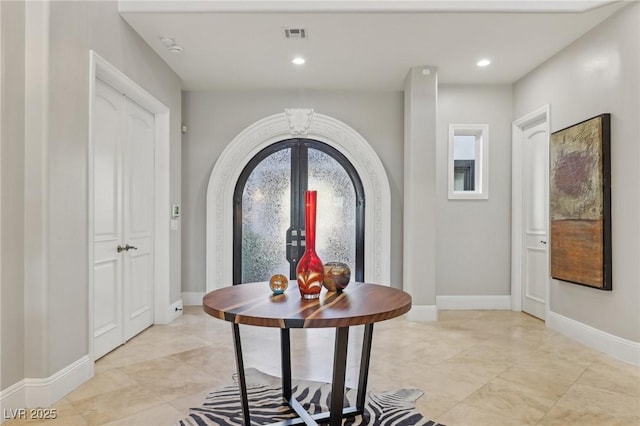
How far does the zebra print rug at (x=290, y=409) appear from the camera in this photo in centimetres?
230

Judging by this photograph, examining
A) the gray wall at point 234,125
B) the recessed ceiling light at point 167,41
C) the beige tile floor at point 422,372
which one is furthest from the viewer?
the gray wall at point 234,125

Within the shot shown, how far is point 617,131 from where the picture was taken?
3.47 meters

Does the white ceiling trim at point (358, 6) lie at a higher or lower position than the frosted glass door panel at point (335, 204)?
higher

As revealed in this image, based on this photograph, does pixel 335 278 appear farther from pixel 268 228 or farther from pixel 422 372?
pixel 268 228

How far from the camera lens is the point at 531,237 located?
4961 mm

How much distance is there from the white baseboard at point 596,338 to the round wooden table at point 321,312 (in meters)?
2.38

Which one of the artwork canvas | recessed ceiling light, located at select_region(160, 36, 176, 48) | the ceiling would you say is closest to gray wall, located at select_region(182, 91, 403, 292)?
the ceiling

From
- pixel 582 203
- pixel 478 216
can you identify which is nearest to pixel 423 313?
pixel 478 216

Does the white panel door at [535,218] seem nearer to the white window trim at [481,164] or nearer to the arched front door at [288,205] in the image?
the white window trim at [481,164]

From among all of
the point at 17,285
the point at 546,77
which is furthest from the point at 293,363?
the point at 546,77

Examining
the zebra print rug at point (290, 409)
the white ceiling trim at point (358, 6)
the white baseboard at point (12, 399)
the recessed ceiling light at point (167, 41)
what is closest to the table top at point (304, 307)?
the zebra print rug at point (290, 409)

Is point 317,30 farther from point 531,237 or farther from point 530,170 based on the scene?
point 531,237

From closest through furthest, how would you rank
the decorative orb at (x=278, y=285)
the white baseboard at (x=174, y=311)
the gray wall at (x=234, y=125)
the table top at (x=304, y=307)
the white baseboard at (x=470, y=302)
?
Result: the table top at (x=304, y=307) → the decorative orb at (x=278, y=285) → the white baseboard at (x=174, y=311) → the white baseboard at (x=470, y=302) → the gray wall at (x=234, y=125)

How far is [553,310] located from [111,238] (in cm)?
434
